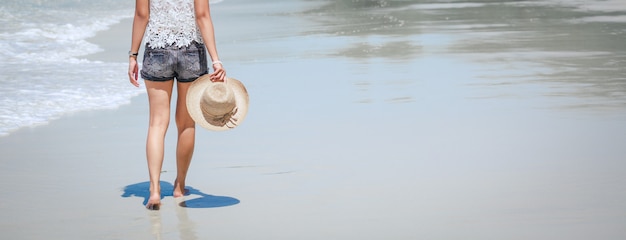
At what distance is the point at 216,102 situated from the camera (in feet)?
18.1

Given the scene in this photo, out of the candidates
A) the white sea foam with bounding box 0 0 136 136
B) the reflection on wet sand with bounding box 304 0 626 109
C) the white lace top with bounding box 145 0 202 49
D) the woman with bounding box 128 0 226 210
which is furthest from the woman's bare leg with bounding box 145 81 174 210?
the reflection on wet sand with bounding box 304 0 626 109

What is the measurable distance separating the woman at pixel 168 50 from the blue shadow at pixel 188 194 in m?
0.21

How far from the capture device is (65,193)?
5.94m

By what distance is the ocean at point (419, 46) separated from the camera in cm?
966

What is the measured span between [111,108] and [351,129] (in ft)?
8.59

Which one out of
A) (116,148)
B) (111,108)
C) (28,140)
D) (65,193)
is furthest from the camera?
(111,108)

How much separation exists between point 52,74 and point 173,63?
7103 millimetres

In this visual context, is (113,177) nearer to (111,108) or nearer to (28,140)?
(28,140)

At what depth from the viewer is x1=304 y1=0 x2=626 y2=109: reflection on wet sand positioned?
9719 mm

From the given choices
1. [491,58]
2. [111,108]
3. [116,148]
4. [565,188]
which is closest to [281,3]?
[491,58]

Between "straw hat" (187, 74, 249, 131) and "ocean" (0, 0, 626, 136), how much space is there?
312cm

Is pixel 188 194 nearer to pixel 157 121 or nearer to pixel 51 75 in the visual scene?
pixel 157 121

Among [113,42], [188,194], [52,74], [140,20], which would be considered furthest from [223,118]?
[113,42]

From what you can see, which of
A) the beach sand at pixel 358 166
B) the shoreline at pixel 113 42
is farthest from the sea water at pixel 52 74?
the beach sand at pixel 358 166
